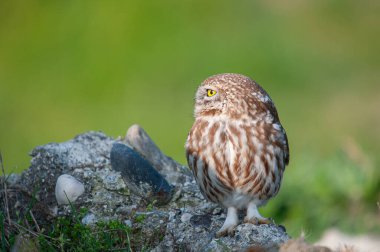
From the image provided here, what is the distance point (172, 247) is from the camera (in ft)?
17.7

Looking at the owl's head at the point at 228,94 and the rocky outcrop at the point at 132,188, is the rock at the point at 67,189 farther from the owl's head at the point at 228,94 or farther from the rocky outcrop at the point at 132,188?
the owl's head at the point at 228,94

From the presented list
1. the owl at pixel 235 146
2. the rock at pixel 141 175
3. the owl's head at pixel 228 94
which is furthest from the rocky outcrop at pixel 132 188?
the owl's head at pixel 228 94

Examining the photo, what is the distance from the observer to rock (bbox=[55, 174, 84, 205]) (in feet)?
18.8

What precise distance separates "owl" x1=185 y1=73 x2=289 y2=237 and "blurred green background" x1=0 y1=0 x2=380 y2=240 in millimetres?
5742

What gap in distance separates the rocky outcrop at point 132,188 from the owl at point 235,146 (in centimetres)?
20

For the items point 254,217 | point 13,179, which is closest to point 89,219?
point 13,179

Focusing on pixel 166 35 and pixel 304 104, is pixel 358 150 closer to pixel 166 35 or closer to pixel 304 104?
pixel 304 104

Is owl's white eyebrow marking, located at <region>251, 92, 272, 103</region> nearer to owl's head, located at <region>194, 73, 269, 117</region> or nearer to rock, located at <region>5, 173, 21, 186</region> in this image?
owl's head, located at <region>194, 73, 269, 117</region>

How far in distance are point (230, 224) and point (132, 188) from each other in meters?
0.73

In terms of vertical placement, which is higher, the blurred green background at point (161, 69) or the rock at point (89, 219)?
the blurred green background at point (161, 69)

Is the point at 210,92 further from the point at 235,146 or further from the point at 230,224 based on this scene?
the point at 230,224

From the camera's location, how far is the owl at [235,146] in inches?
212

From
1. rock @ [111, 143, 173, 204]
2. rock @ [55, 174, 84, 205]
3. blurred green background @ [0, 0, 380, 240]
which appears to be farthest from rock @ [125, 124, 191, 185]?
blurred green background @ [0, 0, 380, 240]

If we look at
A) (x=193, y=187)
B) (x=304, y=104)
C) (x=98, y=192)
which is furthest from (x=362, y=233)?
(x=304, y=104)
